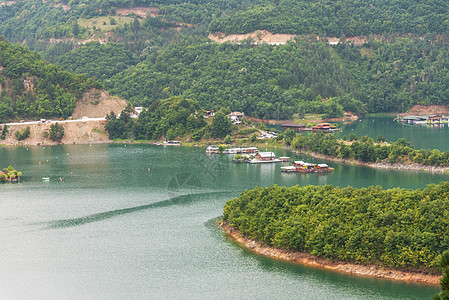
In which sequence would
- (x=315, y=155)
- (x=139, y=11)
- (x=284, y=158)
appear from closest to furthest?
(x=284, y=158), (x=315, y=155), (x=139, y=11)

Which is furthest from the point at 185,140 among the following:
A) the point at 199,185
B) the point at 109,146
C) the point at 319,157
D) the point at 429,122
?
the point at 429,122

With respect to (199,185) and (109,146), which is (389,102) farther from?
(199,185)

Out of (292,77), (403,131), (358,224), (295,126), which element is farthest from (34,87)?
(358,224)

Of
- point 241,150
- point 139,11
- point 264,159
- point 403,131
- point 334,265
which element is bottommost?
point 334,265

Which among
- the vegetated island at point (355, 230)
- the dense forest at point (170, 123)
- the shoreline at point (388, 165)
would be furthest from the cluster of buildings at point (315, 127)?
the vegetated island at point (355, 230)

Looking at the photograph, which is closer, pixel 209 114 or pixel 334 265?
pixel 334 265

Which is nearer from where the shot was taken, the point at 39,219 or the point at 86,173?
the point at 39,219

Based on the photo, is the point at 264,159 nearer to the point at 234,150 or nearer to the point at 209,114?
the point at 234,150
